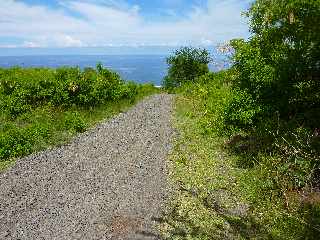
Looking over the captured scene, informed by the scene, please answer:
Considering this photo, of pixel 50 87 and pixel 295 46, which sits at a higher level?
pixel 295 46

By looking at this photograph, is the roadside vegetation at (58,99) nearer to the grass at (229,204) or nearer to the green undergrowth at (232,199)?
the green undergrowth at (232,199)

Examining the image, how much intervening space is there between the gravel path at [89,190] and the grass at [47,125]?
31.5 inches

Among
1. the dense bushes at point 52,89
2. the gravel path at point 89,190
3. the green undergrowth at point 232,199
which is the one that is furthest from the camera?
the dense bushes at point 52,89

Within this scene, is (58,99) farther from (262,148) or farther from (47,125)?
(262,148)

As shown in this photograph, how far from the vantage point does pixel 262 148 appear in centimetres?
1967

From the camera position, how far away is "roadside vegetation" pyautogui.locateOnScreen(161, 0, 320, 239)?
1340 cm

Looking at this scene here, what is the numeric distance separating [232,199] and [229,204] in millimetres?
483

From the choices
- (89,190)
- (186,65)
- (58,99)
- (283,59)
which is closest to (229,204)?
(89,190)

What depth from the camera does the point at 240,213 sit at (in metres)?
Result: 14.1

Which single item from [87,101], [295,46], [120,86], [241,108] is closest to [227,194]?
[295,46]

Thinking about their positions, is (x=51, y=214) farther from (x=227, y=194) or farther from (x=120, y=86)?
(x=120, y=86)

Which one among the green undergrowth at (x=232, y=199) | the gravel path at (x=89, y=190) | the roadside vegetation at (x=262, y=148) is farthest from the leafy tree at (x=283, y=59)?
the gravel path at (x=89, y=190)

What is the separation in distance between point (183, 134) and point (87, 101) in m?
10.9

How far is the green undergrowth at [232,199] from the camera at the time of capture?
12797 millimetres
